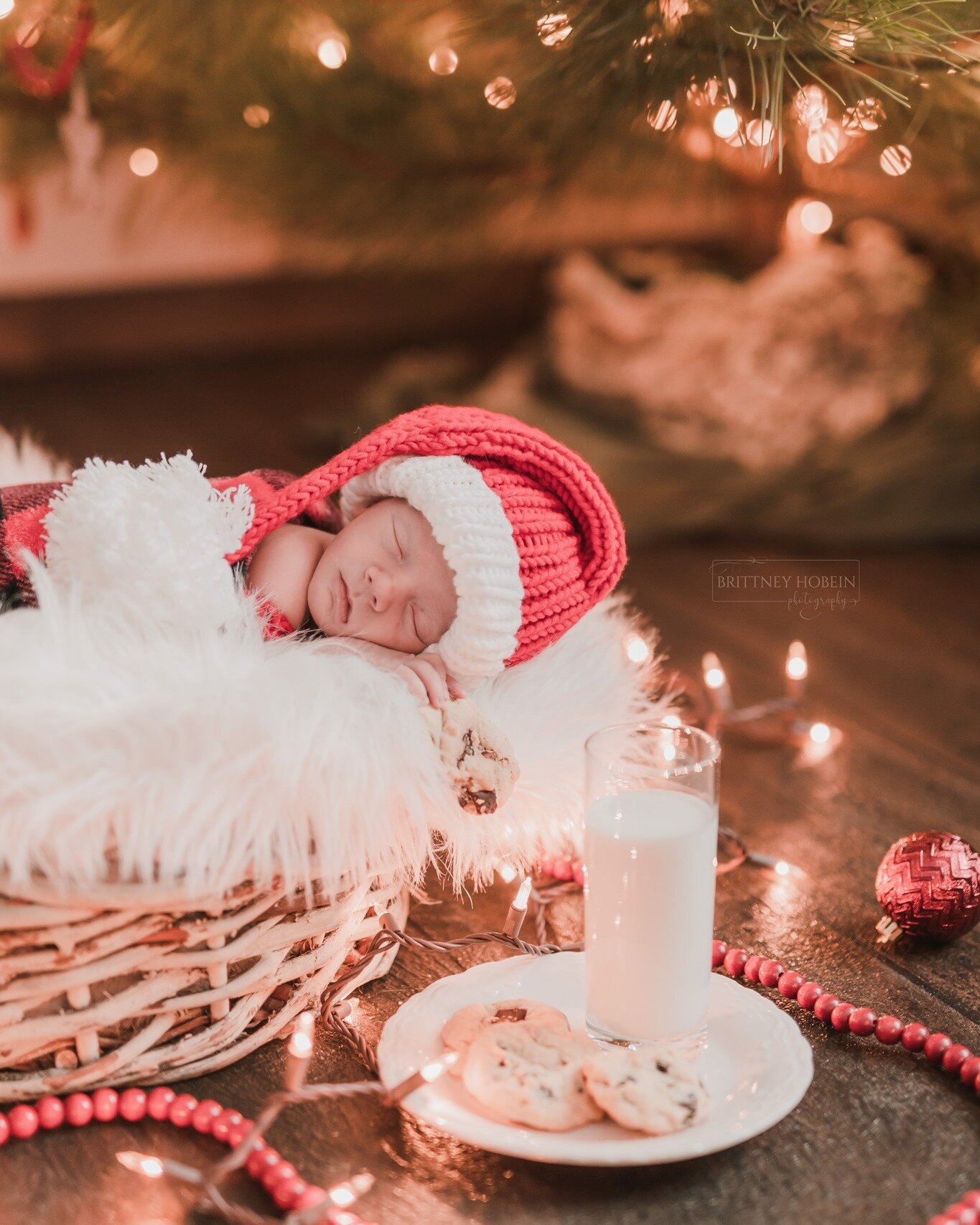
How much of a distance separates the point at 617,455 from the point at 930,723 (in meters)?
0.79

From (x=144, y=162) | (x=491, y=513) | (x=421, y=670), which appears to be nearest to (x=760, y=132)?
(x=491, y=513)

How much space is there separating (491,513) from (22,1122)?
480 millimetres

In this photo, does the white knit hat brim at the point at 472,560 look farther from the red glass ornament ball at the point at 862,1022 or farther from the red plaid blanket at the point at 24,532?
the red glass ornament ball at the point at 862,1022

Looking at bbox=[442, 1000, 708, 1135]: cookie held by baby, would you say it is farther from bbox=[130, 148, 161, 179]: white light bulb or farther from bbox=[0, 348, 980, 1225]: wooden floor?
bbox=[130, 148, 161, 179]: white light bulb

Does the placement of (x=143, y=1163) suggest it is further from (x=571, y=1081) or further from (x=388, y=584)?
(x=388, y=584)

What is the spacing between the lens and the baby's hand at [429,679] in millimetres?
817

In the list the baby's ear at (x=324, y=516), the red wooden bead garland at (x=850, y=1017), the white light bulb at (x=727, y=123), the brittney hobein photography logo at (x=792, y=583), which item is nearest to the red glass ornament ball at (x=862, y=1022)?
the red wooden bead garland at (x=850, y=1017)

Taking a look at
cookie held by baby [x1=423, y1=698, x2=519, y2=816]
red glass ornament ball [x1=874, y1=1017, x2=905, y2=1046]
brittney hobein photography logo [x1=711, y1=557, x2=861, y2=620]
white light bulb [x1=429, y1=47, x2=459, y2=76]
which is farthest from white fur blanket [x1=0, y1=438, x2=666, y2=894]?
brittney hobein photography logo [x1=711, y1=557, x2=861, y2=620]

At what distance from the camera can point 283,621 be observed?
0.92 metres

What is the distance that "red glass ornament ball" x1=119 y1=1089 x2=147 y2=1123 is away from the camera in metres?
0.69

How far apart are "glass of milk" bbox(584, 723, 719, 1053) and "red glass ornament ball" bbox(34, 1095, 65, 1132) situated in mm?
302

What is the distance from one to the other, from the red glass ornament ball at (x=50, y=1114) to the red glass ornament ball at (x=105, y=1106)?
0.7 inches

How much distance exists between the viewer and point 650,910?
68cm

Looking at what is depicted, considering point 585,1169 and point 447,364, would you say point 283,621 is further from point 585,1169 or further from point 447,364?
point 447,364
